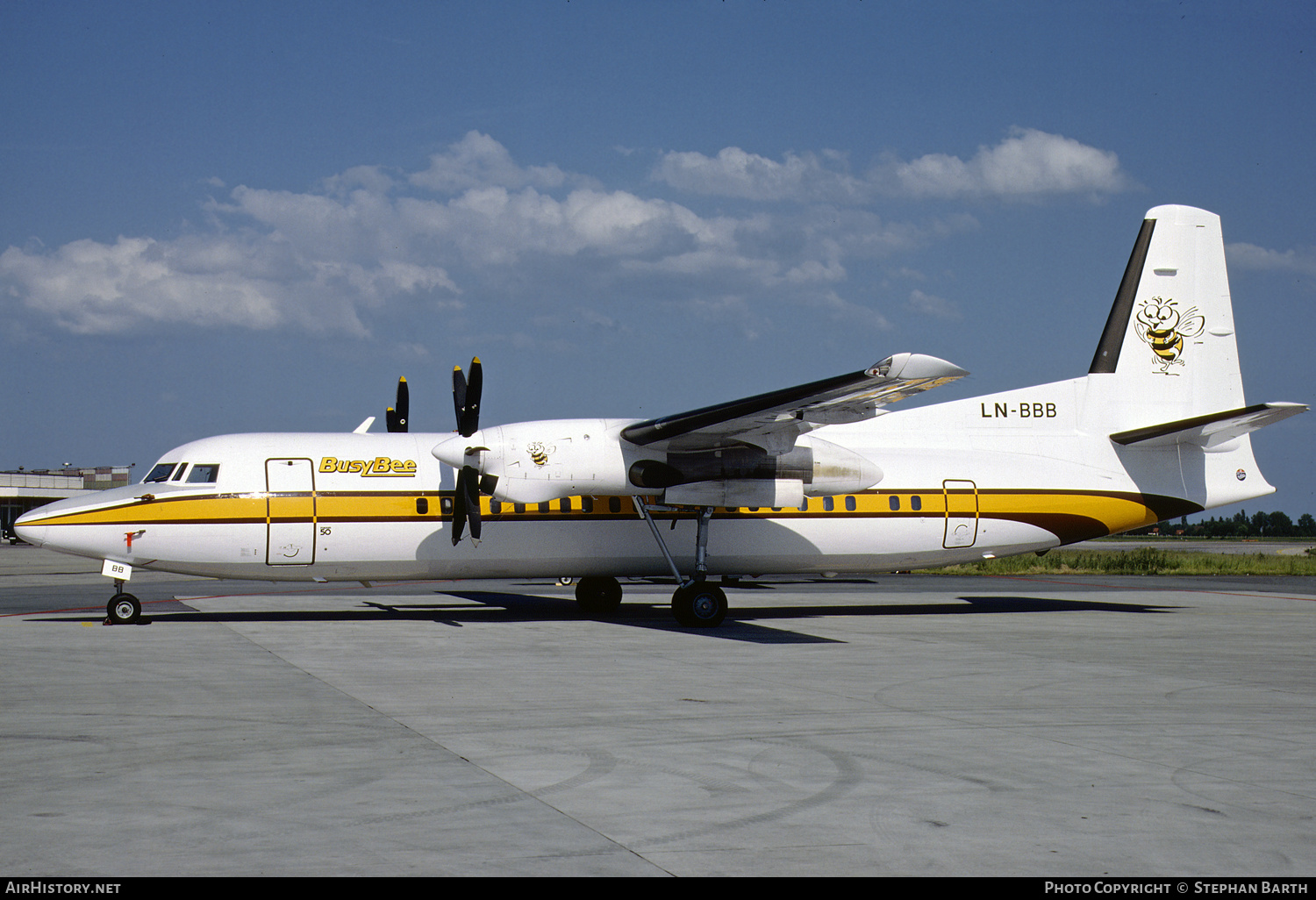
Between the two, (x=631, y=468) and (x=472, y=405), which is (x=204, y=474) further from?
(x=631, y=468)

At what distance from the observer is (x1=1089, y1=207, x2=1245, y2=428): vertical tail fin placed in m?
23.4

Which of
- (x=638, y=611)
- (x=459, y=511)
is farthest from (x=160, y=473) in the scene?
(x=638, y=611)

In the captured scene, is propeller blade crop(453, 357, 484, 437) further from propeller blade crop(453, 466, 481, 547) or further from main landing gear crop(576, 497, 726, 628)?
main landing gear crop(576, 497, 726, 628)

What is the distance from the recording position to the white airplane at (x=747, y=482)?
18.5m


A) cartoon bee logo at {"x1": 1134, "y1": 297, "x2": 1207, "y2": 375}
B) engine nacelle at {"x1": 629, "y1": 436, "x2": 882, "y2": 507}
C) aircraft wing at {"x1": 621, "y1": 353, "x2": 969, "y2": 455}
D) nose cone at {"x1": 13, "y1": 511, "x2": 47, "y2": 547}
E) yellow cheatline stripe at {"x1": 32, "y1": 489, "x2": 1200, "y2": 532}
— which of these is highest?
cartoon bee logo at {"x1": 1134, "y1": 297, "x2": 1207, "y2": 375}

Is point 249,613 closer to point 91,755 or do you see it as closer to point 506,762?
point 91,755

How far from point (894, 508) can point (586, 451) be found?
686 cm

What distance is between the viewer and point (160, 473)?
760 inches

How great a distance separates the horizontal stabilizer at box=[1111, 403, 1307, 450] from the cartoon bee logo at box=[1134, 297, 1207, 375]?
1.66 meters

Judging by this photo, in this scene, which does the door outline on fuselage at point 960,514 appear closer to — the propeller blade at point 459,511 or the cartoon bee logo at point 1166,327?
the cartoon bee logo at point 1166,327

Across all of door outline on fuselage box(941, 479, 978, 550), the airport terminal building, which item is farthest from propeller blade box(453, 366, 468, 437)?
the airport terminal building

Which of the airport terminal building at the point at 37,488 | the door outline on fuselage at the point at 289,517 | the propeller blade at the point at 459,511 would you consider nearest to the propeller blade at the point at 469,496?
the propeller blade at the point at 459,511

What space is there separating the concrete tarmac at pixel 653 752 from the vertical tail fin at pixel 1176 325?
22.1 feet
